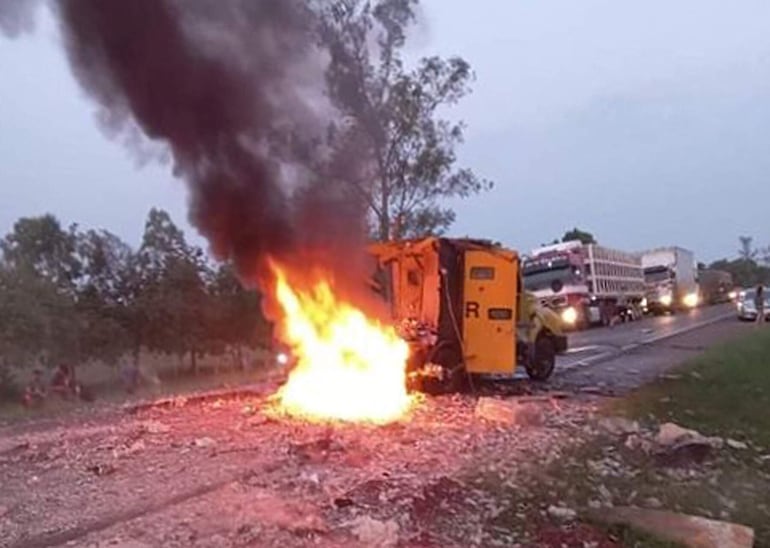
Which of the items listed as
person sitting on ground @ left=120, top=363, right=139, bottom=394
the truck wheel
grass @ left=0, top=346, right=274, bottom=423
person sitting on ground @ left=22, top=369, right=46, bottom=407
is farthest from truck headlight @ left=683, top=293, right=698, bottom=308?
person sitting on ground @ left=22, top=369, right=46, bottom=407

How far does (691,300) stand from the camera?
55.3 m

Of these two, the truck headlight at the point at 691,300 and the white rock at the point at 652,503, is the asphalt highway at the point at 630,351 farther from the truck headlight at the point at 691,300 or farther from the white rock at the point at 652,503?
the truck headlight at the point at 691,300

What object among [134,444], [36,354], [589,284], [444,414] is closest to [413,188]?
[589,284]

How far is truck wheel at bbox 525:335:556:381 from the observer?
18.3 metres

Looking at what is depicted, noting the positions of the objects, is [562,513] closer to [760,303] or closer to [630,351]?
[630,351]

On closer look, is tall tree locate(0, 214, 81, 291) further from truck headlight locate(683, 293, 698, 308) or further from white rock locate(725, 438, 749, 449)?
truck headlight locate(683, 293, 698, 308)

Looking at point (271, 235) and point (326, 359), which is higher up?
point (271, 235)

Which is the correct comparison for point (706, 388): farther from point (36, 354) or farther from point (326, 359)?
point (36, 354)

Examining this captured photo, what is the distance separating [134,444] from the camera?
10492 mm

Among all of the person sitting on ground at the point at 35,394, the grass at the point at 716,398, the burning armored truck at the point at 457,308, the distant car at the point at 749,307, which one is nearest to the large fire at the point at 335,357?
the burning armored truck at the point at 457,308

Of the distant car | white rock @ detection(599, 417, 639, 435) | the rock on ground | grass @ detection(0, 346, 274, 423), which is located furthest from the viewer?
the distant car

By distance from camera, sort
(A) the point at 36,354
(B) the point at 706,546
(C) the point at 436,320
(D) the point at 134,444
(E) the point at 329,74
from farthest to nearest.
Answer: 1. (A) the point at 36,354
2. (E) the point at 329,74
3. (C) the point at 436,320
4. (D) the point at 134,444
5. (B) the point at 706,546

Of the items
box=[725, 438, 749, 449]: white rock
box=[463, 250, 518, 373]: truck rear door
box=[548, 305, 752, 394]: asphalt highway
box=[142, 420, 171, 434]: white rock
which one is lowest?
box=[725, 438, 749, 449]: white rock

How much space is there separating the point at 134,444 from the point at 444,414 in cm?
430
